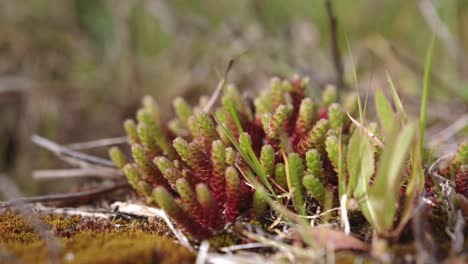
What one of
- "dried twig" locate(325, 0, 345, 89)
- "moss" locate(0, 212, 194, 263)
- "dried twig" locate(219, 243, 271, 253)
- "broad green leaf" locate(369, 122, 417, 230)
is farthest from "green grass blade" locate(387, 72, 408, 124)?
"dried twig" locate(325, 0, 345, 89)

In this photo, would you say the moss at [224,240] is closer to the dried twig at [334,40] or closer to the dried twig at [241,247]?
the dried twig at [241,247]

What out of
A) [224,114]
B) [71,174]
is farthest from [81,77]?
[224,114]

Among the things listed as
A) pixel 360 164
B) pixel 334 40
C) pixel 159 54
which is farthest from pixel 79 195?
pixel 159 54

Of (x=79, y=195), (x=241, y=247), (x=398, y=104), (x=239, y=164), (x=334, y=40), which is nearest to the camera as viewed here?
(x=241, y=247)

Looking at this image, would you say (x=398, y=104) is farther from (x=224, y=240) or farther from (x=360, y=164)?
(x=224, y=240)

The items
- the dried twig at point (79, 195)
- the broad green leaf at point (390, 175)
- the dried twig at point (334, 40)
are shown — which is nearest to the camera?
the broad green leaf at point (390, 175)

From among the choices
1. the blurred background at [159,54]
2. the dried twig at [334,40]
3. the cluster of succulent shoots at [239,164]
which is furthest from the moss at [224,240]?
the blurred background at [159,54]
